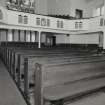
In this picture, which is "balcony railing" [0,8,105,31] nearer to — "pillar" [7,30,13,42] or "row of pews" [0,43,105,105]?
"pillar" [7,30,13,42]

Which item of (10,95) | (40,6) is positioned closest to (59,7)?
(40,6)

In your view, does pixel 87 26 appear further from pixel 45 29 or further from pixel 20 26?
pixel 20 26

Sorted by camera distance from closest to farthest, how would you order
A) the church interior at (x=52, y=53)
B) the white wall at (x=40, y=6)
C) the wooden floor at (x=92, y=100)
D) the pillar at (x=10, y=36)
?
the church interior at (x=52, y=53) → the wooden floor at (x=92, y=100) → the pillar at (x=10, y=36) → the white wall at (x=40, y=6)

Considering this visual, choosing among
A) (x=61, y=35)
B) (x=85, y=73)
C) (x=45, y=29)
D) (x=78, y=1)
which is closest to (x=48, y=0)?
(x=78, y=1)

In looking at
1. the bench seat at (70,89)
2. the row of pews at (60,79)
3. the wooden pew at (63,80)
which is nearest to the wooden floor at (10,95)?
the row of pews at (60,79)

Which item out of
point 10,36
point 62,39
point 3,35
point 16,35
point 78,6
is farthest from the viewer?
point 62,39

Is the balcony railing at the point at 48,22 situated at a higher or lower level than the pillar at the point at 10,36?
higher

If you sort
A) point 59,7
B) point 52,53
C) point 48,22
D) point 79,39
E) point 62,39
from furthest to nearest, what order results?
point 59,7 < point 62,39 < point 79,39 < point 48,22 < point 52,53

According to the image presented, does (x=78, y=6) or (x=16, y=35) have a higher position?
(x=78, y=6)

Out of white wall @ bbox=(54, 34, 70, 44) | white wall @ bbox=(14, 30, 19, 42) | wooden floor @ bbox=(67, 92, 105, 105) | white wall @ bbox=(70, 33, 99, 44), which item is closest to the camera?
wooden floor @ bbox=(67, 92, 105, 105)

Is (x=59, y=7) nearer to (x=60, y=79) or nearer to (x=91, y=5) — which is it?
(x=91, y=5)

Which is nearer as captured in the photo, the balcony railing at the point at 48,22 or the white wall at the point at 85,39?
the balcony railing at the point at 48,22

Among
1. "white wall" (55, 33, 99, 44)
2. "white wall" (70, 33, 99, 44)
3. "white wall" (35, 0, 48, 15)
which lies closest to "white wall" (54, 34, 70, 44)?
"white wall" (55, 33, 99, 44)

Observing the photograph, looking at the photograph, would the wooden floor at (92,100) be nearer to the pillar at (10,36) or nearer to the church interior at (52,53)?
the church interior at (52,53)
